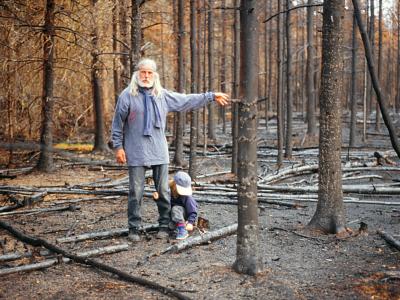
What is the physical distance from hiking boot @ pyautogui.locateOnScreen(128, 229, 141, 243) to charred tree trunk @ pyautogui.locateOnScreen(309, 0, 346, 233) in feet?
8.46

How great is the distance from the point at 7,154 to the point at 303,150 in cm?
1191

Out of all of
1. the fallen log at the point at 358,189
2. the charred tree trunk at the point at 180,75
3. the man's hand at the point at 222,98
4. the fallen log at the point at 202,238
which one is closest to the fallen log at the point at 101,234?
the fallen log at the point at 202,238

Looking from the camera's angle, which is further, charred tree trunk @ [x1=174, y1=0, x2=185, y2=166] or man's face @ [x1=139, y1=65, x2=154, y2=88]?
charred tree trunk @ [x1=174, y1=0, x2=185, y2=166]

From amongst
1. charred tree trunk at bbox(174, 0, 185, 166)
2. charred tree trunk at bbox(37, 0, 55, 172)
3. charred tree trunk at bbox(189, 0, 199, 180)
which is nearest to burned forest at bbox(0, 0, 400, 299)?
charred tree trunk at bbox(189, 0, 199, 180)

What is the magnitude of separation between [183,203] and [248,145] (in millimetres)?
2107

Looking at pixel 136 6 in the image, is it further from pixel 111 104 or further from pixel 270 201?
pixel 111 104

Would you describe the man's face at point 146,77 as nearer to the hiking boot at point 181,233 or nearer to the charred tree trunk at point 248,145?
the charred tree trunk at point 248,145

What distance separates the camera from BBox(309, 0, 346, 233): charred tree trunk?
7.04 metres

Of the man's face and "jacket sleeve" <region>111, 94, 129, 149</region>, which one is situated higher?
the man's face

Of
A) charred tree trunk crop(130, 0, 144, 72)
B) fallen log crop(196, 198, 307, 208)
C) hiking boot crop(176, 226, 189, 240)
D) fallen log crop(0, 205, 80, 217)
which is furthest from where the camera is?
charred tree trunk crop(130, 0, 144, 72)

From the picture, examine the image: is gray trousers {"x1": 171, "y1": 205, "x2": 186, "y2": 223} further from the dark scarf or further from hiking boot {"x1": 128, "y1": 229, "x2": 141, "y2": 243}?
the dark scarf

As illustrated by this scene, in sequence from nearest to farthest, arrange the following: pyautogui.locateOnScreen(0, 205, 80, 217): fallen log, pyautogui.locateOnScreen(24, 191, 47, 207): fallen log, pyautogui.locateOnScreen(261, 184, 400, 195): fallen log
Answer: pyautogui.locateOnScreen(0, 205, 80, 217): fallen log
pyautogui.locateOnScreen(24, 191, 47, 207): fallen log
pyautogui.locateOnScreen(261, 184, 400, 195): fallen log

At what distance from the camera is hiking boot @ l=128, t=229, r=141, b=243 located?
21.8 feet

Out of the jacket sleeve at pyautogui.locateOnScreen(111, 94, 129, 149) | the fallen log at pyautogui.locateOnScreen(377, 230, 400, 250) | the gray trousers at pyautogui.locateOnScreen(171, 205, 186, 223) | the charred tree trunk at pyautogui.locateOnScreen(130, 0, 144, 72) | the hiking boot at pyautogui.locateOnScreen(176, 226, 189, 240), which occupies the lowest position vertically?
the fallen log at pyautogui.locateOnScreen(377, 230, 400, 250)
